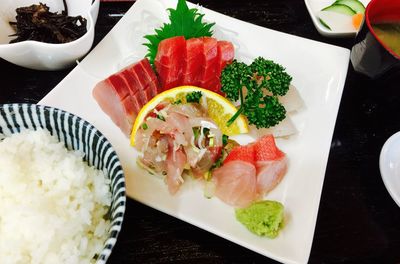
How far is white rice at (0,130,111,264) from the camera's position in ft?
4.50

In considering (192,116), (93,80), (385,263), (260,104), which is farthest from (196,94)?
(385,263)

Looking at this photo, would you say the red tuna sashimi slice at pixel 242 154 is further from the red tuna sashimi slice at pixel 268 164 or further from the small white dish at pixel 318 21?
the small white dish at pixel 318 21

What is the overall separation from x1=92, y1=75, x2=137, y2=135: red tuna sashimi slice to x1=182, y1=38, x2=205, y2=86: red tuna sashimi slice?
0.35 m

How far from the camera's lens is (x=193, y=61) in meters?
2.16

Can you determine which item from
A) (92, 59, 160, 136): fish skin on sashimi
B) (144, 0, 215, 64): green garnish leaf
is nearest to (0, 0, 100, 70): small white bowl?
→ (92, 59, 160, 136): fish skin on sashimi

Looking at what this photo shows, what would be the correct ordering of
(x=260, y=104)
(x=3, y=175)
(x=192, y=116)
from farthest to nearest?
(x=260, y=104) < (x=192, y=116) < (x=3, y=175)

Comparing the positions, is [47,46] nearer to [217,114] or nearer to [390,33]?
[217,114]

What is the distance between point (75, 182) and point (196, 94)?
2.54ft

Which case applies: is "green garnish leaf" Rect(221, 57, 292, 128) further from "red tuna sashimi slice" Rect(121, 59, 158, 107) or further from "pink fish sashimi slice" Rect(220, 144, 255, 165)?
"red tuna sashimi slice" Rect(121, 59, 158, 107)

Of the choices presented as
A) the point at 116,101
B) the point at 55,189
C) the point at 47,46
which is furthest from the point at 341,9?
the point at 55,189

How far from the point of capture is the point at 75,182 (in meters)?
1.53

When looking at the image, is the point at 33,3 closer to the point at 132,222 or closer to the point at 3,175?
the point at 3,175

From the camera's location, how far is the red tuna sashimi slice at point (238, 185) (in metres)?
1.77

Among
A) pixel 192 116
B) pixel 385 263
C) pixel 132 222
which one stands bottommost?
pixel 385 263
